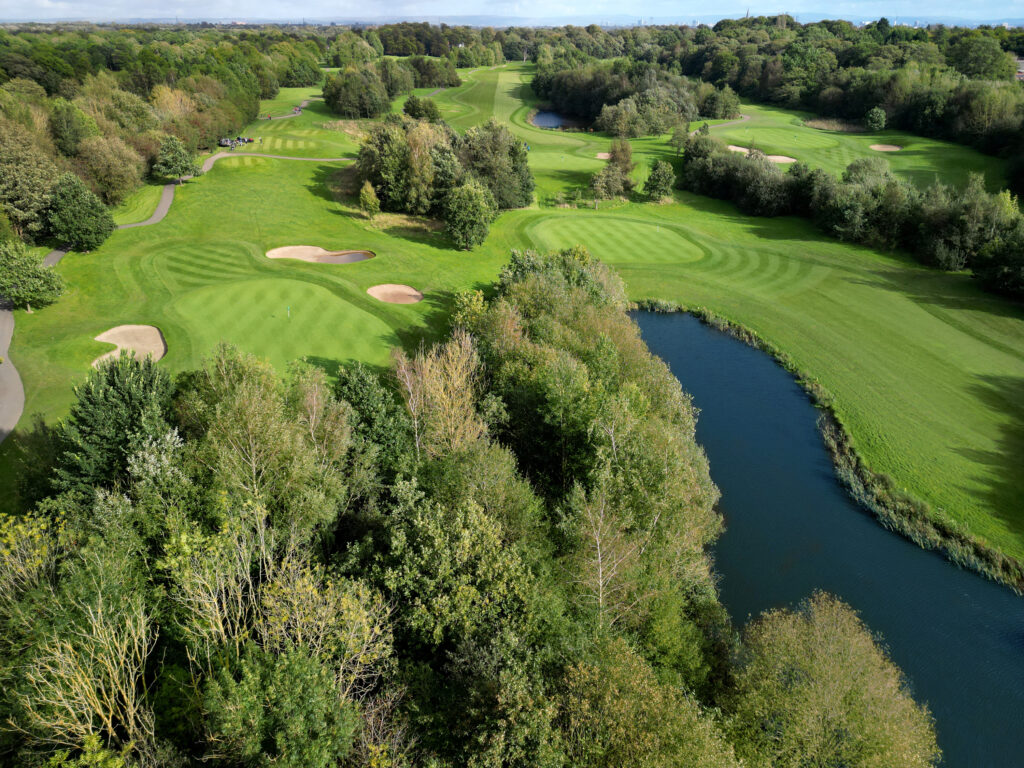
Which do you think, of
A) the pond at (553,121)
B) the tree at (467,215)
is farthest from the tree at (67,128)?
the pond at (553,121)

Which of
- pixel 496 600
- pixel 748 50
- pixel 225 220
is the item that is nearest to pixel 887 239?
pixel 496 600

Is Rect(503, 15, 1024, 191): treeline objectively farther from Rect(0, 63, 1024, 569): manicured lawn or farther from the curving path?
the curving path

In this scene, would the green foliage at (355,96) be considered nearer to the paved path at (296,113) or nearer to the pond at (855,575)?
the paved path at (296,113)

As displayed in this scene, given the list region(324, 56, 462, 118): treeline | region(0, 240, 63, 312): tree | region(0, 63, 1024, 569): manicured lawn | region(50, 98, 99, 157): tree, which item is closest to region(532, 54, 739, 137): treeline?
region(0, 63, 1024, 569): manicured lawn

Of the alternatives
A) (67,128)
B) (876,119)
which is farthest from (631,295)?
(876,119)

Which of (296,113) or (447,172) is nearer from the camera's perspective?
(447,172)

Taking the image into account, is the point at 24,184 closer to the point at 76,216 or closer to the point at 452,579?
the point at 76,216
